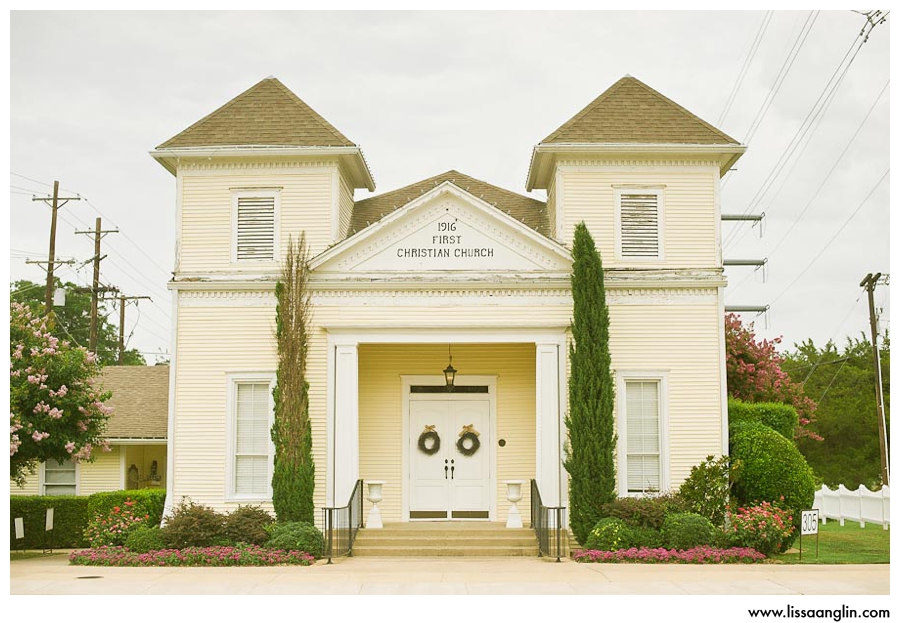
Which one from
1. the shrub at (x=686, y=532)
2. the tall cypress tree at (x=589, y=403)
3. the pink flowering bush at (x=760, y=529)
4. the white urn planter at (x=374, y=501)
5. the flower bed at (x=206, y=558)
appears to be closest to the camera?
the flower bed at (x=206, y=558)

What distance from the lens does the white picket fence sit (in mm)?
25125

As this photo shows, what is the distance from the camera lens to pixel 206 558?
1593 cm

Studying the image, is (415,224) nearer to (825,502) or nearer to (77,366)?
(77,366)

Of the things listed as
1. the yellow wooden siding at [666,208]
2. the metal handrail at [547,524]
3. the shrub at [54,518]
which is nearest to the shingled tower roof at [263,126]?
the yellow wooden siding at [666,208]

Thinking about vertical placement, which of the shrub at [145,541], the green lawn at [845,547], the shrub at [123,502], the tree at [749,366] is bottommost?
the green lawn at [845,547]

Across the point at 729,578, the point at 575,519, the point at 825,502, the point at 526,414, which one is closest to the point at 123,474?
the point at 526,414

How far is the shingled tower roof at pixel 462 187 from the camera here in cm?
2114

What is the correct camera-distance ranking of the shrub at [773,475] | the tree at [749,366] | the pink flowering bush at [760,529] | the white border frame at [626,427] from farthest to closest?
the tree at [749,366]
the white border frame at [626,427]
the shrub at [773,475]
the pink flowering bush at [760,529]

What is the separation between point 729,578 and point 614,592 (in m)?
2.23

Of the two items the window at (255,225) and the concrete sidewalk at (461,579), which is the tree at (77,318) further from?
the concrete sidewalk at (461,579)

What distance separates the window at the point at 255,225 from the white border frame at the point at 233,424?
2.20 metres

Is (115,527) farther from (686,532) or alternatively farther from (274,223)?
(686,532)

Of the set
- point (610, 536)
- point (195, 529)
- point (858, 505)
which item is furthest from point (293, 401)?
point (858, 505)

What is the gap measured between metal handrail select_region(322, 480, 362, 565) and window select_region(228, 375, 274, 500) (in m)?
1.61
